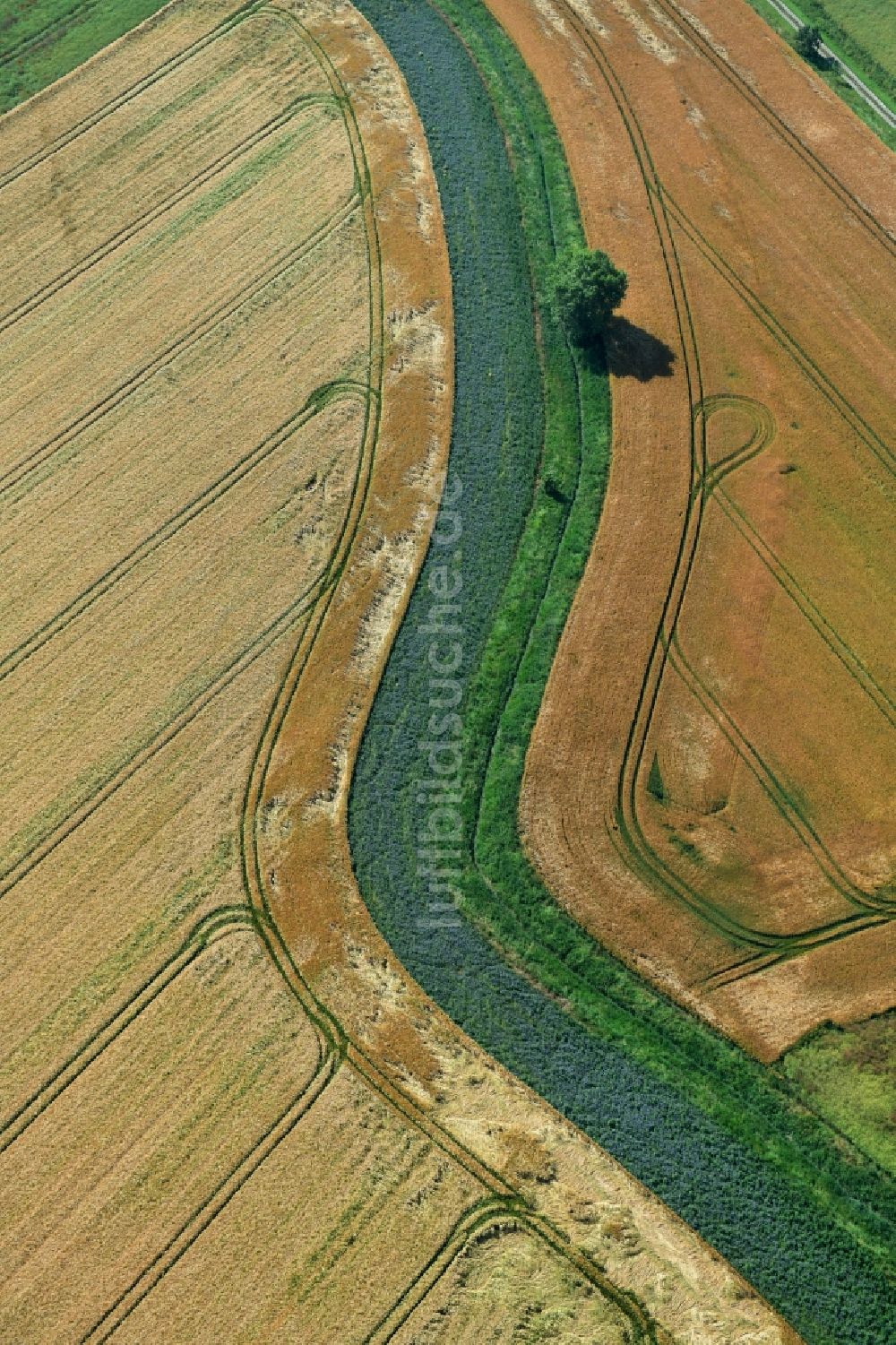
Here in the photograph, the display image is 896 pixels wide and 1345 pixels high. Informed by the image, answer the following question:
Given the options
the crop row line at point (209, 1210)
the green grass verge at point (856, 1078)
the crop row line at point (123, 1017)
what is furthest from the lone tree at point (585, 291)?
the crop row line at point (209, 1210)

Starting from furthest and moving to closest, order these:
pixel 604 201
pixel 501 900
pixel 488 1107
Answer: pixel 604 201, pixel 501 900, pixel 488 1107

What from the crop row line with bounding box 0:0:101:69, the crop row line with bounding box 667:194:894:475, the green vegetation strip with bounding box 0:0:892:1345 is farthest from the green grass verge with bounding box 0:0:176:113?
the crop row line with bounding box 667:194:894:475

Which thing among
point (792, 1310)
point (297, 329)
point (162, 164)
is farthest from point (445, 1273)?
point (162, 164)

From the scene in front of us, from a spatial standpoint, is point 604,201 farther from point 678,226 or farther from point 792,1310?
point 792,1310

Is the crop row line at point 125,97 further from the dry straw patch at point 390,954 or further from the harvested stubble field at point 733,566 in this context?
the dry straw patch at point 390,954

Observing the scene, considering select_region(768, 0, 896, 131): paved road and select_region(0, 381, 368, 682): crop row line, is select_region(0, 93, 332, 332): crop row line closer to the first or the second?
select_region(0, 381, 368, 682): crop row line

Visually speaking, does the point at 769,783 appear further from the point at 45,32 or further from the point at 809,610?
the point at 45,32
